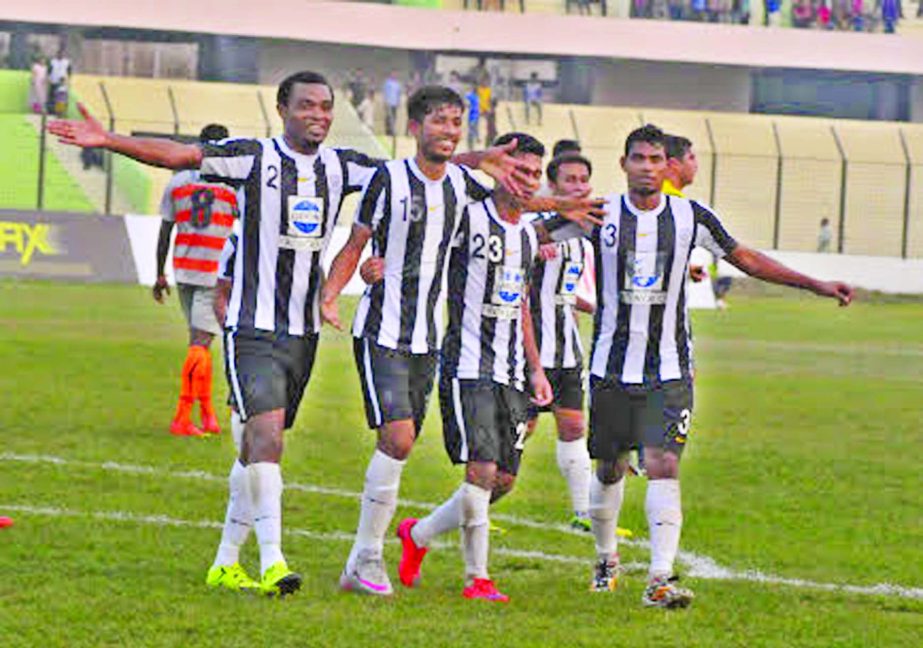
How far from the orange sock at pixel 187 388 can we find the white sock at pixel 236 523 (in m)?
6.47

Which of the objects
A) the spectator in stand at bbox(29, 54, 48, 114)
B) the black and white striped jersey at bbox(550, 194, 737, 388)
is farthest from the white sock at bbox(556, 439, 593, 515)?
the spectator in stand at bbox(29, 54, 48, 114)

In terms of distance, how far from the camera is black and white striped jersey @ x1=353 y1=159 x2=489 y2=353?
9.55 meters

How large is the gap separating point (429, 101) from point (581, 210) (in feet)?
2.59

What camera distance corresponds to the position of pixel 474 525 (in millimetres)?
9477

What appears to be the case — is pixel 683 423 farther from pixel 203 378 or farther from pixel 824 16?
pixel 824 16

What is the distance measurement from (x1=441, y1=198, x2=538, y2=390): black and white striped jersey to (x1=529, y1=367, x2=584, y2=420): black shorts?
2.49 m

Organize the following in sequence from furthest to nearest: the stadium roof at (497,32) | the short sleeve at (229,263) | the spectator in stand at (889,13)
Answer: the spectator in stand at (889,13) < the stadium roof at (497,32) < the short sleeve at (229,263)

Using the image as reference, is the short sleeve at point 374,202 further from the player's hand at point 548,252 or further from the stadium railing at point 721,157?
the stadium railing at point 721,157

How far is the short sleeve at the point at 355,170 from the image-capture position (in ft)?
31.6

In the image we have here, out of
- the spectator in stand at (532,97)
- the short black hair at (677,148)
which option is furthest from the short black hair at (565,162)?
the spectator in stand at (532,97)

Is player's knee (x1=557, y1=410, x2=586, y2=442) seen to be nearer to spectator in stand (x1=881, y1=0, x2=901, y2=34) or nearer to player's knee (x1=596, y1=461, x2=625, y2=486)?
player's knee (x1=596, y1=461, x2=625, y2=486)

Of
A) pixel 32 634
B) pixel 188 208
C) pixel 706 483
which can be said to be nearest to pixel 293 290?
pixel 32 634

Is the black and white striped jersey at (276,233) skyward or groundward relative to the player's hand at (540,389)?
skyward

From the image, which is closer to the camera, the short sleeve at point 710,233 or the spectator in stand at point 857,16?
the short sleeve at point 710,233
